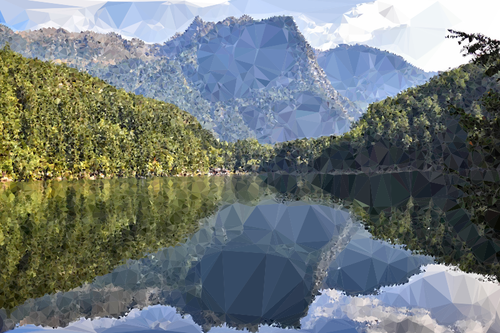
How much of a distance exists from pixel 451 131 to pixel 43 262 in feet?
314

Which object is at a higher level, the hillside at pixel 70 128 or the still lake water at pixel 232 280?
the hillside at pixel 70 128

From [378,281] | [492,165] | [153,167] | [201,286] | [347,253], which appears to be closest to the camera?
[201,286]

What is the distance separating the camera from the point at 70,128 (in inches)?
5251

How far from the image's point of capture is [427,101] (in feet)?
493

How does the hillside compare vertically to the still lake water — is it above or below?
above

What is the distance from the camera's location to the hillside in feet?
363

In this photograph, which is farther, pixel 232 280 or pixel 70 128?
pixel 70 128

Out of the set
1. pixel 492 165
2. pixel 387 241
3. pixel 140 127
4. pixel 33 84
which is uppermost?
pixel 33 84

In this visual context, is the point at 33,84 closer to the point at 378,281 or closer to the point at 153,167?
the point at 153,167

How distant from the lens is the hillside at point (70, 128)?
110750 mm

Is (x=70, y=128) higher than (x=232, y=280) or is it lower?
higher

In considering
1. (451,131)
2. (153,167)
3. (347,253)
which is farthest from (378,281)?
(153,167)

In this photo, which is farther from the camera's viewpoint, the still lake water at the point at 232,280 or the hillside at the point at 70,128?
the hillside at the point at 70,128

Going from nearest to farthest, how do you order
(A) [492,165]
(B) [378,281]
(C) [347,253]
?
(B) [378,281] → (A) [492,165] → (C) [347,253]
